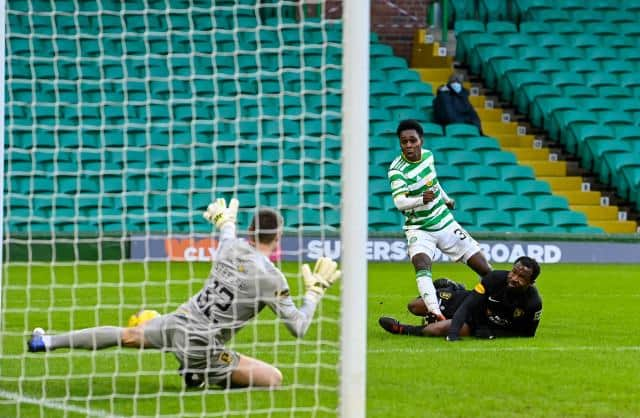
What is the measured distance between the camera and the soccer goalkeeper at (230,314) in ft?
24.4

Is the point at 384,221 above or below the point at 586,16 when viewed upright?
below

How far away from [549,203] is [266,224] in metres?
15.6

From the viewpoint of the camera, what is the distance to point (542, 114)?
24219mm

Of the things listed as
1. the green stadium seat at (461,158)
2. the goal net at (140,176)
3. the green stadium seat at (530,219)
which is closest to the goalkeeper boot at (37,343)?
the goal net at (140,176)

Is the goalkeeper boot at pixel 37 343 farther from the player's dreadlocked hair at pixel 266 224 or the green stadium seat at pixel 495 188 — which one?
the green stadium seat at pixel 495 188

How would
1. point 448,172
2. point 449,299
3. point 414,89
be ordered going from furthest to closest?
point 414,89
point 448,172
point 449,299

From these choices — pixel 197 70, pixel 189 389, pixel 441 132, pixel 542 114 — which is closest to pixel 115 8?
pixel 197 70

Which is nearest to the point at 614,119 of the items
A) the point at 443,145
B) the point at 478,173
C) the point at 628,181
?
the point at 628,181

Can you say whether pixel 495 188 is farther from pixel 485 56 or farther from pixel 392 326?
pixel 392 326

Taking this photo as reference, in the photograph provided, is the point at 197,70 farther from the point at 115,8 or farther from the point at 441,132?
the point at 441,132

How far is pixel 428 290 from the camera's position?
35.6 feet

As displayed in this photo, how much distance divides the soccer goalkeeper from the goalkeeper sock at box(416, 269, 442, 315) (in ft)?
10.7

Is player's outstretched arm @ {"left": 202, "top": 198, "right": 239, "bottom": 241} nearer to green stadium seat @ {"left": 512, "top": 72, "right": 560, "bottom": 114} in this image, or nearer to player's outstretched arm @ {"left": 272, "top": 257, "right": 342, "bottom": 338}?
player's outstretched arm @ {"left": 272, "top": 257, "right": 342, "bottom": 338}

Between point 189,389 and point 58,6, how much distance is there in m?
15.5
